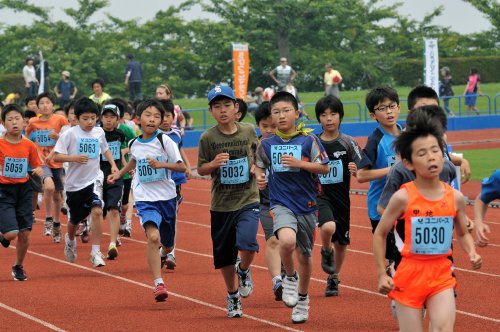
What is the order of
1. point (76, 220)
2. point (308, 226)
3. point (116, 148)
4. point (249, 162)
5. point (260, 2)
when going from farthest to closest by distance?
point (260, 2) < point (116, 148) < point (76, 220) < point (249, 162) < point (308, 226)

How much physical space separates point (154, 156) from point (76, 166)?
1827 mm

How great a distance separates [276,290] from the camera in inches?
236

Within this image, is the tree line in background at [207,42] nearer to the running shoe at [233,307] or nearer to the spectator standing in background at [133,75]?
the spectator standing in background at [133,75]

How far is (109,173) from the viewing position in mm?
8969

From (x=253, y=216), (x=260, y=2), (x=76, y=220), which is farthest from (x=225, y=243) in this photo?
(x=260, y=2)

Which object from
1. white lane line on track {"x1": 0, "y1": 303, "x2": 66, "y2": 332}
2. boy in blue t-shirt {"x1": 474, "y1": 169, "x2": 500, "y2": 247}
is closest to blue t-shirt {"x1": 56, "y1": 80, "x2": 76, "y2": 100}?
white lane line on track {"x1": 0, "y1": 303, "x2": 66, "y2": 332}

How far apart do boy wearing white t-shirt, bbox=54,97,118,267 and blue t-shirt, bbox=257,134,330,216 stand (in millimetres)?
3043

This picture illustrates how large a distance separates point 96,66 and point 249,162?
3367cm

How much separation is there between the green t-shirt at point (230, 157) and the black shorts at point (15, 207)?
260cm

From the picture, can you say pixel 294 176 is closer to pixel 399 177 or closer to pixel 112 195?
pixel 399 177

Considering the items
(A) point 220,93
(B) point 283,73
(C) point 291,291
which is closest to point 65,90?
(B) point 283,73

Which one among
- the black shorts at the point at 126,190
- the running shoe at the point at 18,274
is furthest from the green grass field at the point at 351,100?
the running shoe at the point at 18,274

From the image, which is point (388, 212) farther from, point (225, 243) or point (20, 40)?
point (20, 40)

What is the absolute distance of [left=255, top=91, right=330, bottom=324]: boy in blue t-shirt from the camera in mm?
5312
